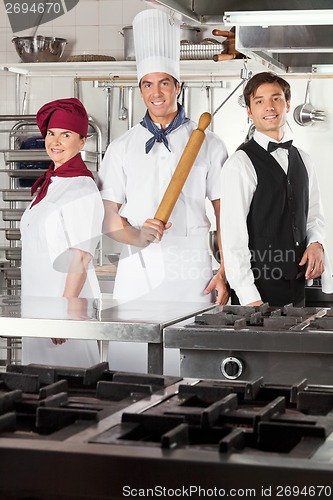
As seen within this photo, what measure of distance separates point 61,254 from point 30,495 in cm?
224

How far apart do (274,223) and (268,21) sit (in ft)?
3.60

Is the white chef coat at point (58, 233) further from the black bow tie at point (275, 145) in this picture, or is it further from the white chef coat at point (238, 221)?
the black bow tie at point (275, 145)

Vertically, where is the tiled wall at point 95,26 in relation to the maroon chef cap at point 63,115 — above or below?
above

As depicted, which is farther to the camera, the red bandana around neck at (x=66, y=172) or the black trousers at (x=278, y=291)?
the red bandana around neck at (x=66, y=172)

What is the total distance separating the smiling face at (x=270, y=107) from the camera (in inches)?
133

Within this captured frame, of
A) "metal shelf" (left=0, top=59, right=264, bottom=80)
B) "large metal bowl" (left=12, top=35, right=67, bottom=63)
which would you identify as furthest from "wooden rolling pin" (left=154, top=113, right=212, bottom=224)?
"large metal bowl" (left=12, top=35, right=67, bottom=63)

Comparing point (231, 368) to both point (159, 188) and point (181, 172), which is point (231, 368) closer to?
point (181, 172)

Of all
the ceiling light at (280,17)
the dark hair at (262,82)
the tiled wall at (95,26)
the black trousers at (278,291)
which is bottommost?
the black trousers at (278,291)

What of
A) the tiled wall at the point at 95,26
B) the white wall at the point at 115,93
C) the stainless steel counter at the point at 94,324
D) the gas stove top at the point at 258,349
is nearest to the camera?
the gas stove top at the point at 258,349

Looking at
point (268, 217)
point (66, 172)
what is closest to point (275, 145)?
point (268, 217)

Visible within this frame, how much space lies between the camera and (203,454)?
3.73ft

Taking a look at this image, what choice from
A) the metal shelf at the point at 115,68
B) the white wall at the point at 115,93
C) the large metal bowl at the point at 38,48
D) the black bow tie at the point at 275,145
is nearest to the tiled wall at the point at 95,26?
the white wall at the point at 115,93

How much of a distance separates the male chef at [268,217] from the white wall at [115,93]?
6.90 ft

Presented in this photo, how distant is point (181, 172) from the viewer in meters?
3.35
